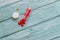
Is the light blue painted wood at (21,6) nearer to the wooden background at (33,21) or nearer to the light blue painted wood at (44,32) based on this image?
the wooden background at (33,21)

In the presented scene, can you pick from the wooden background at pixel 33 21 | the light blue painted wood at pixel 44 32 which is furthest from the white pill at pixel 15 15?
the light blue painted wood at pixel 44 32

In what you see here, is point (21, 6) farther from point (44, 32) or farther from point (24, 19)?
point (44, 32)

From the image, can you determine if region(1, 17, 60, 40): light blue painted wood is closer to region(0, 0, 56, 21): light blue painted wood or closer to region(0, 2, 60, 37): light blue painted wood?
region(0, 2, 60, 37): light blue painted wood

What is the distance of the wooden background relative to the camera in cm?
152

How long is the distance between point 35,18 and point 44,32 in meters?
0.14

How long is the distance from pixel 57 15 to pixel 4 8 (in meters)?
0.46

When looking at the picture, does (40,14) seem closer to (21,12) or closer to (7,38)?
(21,12)

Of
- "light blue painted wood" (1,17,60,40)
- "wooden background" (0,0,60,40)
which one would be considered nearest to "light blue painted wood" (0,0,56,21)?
"wooden background" (0,0,60,40)

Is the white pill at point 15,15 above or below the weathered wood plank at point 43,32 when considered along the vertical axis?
above

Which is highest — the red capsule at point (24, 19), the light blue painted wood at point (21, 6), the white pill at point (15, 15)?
the light blue painted wood at point (21, 6)

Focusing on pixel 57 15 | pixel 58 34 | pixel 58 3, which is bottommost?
pixel 58 34

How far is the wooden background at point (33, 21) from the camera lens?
1524 millimetres

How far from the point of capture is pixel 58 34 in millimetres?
1539

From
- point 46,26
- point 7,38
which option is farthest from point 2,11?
point 46,26
